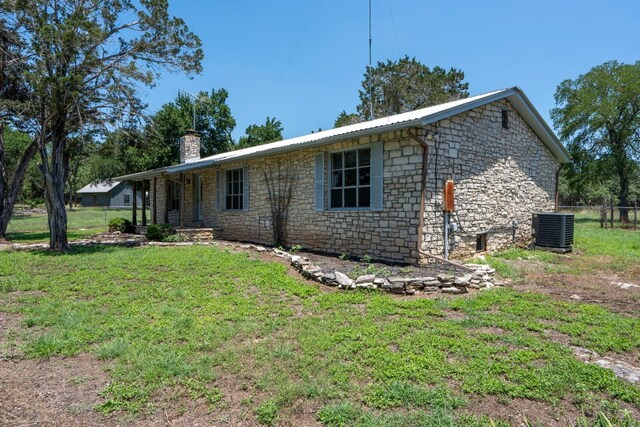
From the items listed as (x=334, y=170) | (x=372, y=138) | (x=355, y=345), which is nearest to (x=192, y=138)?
(x=334, y=170)

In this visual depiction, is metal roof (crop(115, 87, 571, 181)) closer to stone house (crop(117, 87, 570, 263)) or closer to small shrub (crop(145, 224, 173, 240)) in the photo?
stone house (crop(117, 87, 570, 263))

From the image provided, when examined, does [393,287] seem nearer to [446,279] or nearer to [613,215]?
[446,279]

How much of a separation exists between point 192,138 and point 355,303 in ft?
51.7

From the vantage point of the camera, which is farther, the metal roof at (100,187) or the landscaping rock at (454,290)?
the metal roof at (100,187)

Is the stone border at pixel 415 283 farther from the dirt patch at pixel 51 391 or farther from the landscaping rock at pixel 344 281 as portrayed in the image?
the dirt patch at pixel 51 391

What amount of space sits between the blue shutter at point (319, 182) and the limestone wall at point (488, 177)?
9.84 feet

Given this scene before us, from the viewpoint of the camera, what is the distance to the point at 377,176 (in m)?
8.55

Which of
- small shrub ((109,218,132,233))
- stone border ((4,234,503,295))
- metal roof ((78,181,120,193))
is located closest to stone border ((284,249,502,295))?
stone border ((4,234,503,295))

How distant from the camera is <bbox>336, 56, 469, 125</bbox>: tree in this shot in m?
28.4

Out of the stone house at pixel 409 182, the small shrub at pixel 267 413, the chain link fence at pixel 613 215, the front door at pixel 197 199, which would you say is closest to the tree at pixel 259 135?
the front door at pixel 197 199

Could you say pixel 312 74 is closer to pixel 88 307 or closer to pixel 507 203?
pixel 507 203

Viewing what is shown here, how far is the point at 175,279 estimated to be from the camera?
6918mm

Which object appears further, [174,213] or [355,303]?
[174,213]

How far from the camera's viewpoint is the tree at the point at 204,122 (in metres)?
31.2
